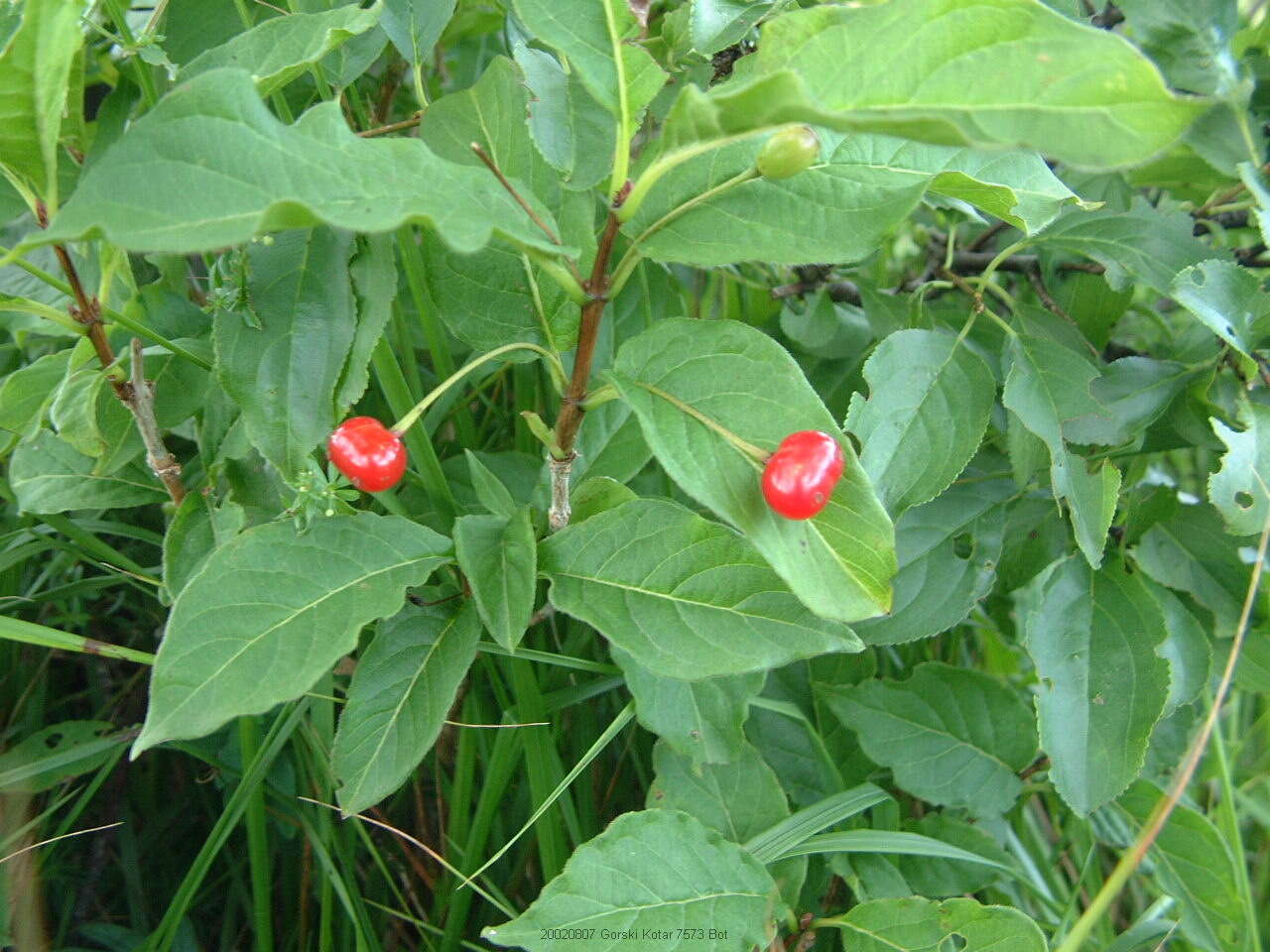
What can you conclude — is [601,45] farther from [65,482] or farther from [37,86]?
[65,482]

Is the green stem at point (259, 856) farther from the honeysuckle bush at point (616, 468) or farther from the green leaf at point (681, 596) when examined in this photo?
the green leaf at point (681, 596)

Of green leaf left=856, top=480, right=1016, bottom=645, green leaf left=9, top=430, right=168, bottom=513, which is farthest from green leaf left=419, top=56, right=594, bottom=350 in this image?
green leaf left=856, top=480, right=1016, bottom=645

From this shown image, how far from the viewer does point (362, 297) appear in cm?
97

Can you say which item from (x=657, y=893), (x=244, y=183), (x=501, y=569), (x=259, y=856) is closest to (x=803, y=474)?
(x=501, y=569)

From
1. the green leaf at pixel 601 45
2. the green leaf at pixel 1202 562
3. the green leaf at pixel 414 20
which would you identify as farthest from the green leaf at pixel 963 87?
the green leaf at pixel 1202 562

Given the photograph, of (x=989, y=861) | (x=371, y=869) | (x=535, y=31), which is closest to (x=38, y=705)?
(x=371, y=869)

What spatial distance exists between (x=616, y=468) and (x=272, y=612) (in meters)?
0.47

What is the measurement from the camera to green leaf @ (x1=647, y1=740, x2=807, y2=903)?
1252 millimetres

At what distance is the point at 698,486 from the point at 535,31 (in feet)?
1.36

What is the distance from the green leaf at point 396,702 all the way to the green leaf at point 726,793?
346 mm

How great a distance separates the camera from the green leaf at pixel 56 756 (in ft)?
4.21

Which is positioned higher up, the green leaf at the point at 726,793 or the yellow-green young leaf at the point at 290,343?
the yellow-green young leaf at the point at 290,343

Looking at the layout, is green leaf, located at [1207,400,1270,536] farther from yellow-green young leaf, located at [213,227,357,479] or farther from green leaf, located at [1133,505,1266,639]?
yellow-green young leaf, located at [213,227,357,479]

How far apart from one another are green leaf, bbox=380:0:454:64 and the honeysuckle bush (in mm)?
15
